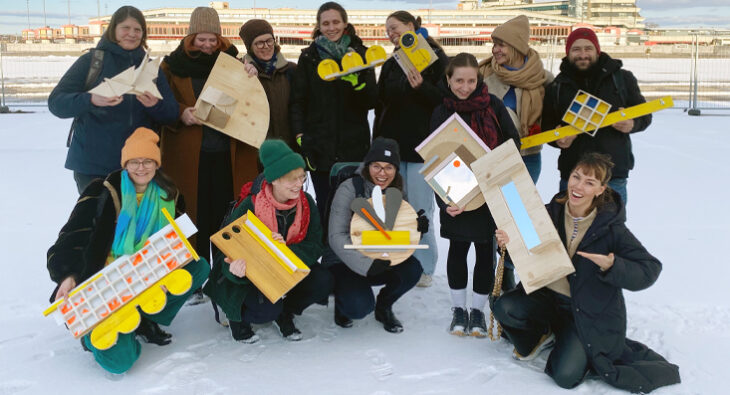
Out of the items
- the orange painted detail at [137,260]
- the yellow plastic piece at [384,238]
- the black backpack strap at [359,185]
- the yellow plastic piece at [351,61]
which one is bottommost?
the orange painted detail at [137,260]

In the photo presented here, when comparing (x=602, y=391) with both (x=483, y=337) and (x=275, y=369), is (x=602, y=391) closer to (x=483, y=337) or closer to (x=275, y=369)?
(x=483, y=337)

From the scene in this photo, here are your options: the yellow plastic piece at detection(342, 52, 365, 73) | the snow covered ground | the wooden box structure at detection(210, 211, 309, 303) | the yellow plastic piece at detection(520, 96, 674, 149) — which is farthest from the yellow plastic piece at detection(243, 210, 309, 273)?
the yellow plastic piece at detection(520, 96, 674, 149)

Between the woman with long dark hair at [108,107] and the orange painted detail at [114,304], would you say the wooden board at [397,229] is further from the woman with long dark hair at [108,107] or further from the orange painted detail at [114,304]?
the woman with long dark hair at [108,107]

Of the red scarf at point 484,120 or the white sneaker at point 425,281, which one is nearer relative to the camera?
the red scarf at point 484,120

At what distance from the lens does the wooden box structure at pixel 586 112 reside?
140 inches

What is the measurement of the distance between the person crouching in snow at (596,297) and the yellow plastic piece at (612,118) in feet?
2.05

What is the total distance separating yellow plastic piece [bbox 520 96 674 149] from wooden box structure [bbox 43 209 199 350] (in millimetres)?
2028

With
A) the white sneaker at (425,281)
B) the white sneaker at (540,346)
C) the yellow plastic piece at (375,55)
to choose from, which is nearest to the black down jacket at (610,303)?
the white sneaker at (540,346)

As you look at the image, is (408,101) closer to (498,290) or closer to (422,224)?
(422,224)

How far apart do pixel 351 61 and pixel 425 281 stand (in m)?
1.56

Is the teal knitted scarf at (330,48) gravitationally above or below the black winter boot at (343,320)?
above

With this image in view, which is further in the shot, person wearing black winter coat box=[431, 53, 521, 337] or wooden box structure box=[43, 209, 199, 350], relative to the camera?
person wearing black winter coat box=[431, 53, 521, 337]

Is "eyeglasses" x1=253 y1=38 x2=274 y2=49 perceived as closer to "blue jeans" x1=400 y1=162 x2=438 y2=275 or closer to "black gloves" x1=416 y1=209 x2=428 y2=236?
"blue jeans" x1=400 y1=162 x2=438 y2=275

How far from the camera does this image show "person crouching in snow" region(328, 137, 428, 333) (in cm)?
339
